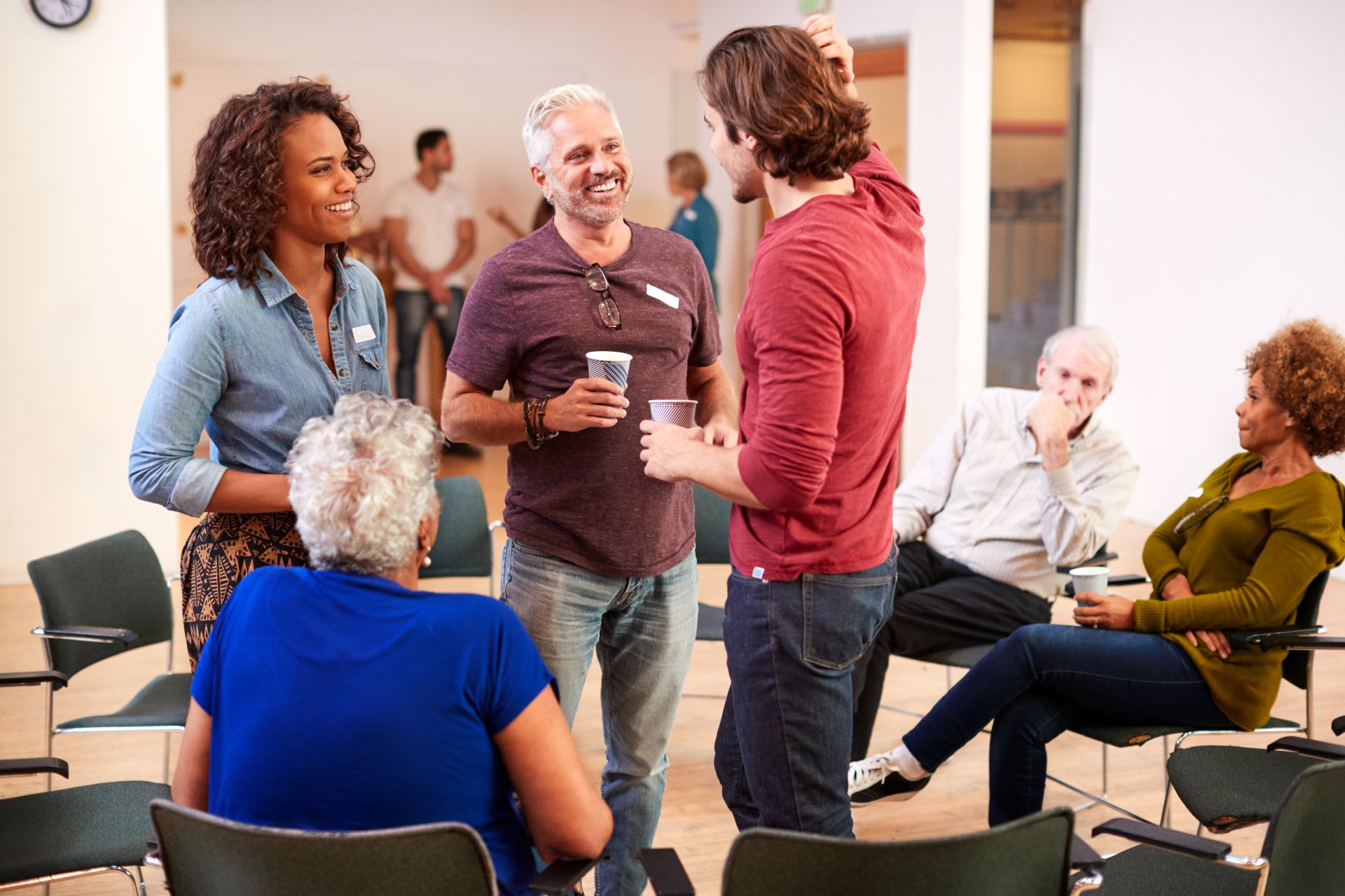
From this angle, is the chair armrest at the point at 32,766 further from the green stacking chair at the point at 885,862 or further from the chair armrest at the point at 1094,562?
the chair armrest at the point at 1094,562

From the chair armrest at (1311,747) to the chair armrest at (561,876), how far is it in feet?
4.35

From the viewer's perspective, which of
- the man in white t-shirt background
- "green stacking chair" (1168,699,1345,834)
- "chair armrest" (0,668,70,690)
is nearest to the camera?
"green stacking chair" (1168,699,1345,834)

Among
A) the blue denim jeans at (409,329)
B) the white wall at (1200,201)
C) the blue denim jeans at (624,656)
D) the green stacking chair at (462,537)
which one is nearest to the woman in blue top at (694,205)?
the blue denim jeans at (409,329)

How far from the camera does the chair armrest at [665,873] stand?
1.46 m

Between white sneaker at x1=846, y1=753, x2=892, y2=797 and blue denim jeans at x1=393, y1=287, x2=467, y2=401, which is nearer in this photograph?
white sneaker at x1=846, y1=753, x2=892, y2=797

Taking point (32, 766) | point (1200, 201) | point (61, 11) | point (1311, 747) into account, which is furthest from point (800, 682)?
point (1200, 201)

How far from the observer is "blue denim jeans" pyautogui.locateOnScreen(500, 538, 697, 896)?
86.8 inches

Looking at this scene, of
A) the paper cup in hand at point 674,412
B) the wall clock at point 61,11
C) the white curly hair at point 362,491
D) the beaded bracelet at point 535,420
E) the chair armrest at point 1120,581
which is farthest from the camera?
the wall clock at point 61,11

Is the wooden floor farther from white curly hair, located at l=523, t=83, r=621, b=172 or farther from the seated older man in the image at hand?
white curly hair, located at l=523, t=83, r=621, b=172

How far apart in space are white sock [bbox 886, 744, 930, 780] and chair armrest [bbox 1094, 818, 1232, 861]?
1076mm

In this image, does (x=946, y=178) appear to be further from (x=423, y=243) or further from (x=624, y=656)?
(x=624, y=656)

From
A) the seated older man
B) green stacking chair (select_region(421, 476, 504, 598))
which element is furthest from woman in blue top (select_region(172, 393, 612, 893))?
green stacking chair (select_region(421, 476, 504, 598))

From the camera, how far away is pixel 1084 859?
4.94ft

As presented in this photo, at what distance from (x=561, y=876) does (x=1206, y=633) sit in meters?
1.76
